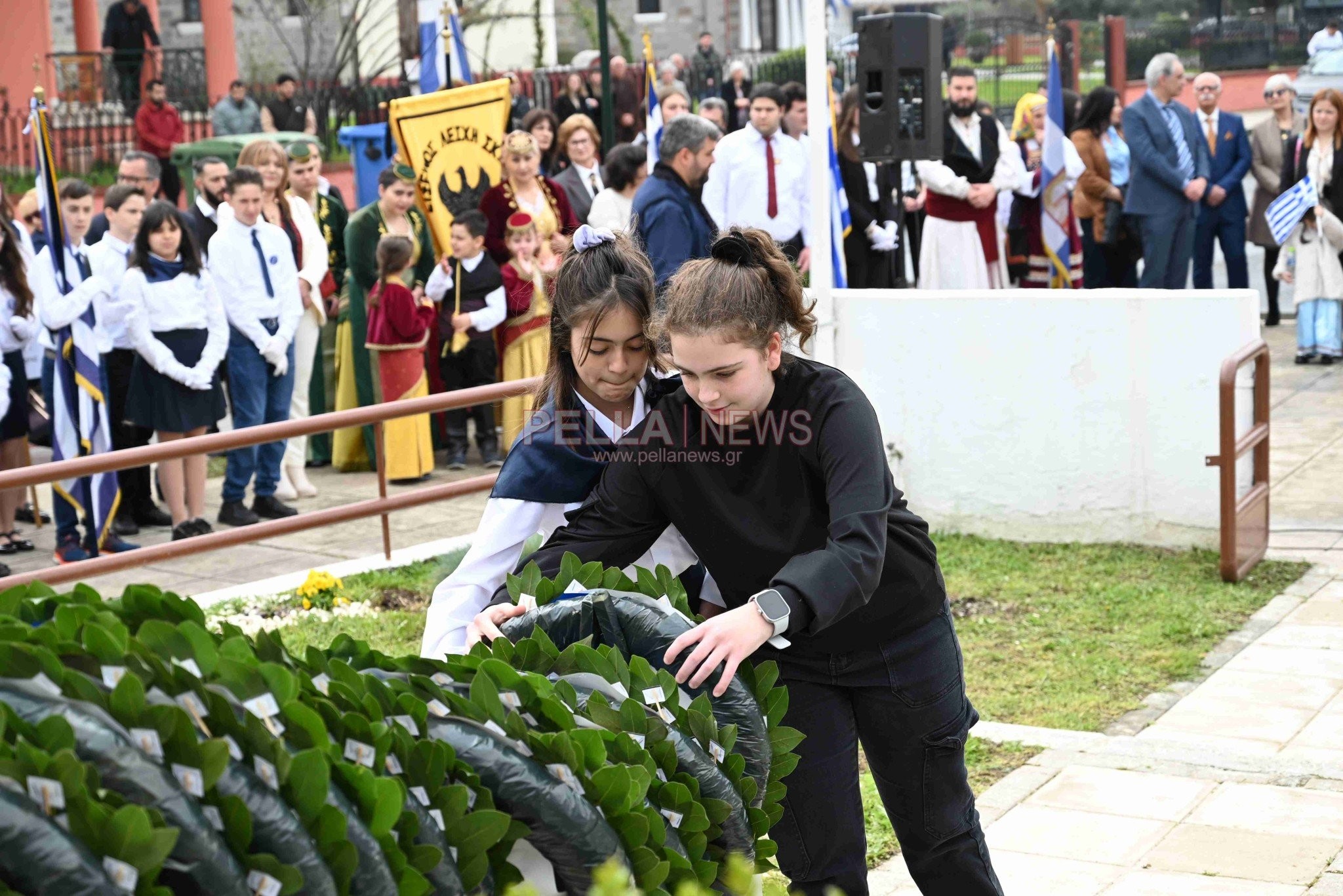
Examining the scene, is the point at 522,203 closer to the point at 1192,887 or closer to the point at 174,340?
the point at 174,340

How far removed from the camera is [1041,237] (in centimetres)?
1301

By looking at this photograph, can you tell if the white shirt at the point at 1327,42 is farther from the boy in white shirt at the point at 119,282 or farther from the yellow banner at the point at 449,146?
the boy in white shirt at the point at 119,282

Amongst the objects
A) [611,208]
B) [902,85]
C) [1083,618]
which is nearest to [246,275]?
[611,208]

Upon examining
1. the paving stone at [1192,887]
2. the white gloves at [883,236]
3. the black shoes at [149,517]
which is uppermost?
the white gloves at [883,236]

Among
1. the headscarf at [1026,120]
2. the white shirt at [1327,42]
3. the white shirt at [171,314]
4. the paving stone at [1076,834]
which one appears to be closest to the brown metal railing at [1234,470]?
the paving stone at [1076,834]

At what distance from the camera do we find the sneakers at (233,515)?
8.97 m

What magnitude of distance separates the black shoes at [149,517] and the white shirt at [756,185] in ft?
13.5

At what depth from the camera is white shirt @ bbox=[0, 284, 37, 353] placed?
866 cm

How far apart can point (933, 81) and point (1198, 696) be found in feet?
14.8

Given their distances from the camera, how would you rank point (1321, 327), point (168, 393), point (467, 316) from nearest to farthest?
1. point (168, 393)
2. point (467, 316)
3. point (1321, 327)

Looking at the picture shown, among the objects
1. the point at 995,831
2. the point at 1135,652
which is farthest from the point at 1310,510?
the point at 995,831

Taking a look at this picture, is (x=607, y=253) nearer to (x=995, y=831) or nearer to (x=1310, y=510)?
(x=995, y=831)

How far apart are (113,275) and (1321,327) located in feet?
28.5

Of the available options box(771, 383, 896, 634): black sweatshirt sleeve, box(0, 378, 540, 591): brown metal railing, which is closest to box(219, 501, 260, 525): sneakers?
box(0, 378, 540, 591): brown metal railing
